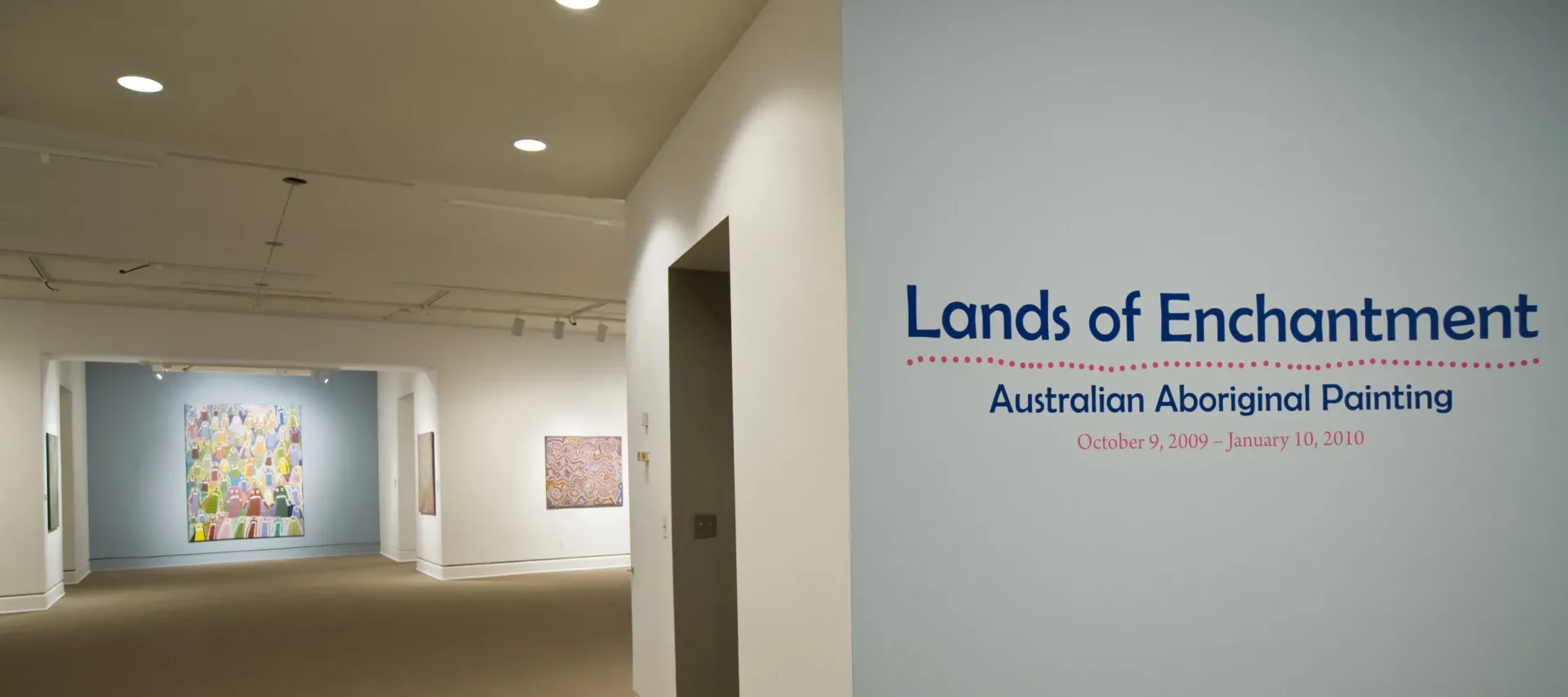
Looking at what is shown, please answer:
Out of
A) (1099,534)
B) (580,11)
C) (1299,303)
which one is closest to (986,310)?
(1099,534)

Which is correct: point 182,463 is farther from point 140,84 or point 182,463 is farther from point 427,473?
point 140,84

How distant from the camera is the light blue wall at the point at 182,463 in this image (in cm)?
1630

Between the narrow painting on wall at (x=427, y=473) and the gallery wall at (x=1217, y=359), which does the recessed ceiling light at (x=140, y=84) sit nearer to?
the gallery wall at (x=1217, y=359)

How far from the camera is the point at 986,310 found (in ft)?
8.59

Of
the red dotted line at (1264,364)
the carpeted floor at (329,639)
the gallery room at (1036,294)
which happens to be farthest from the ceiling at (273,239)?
the red dotted line at (1264,364)

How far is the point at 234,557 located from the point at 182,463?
1865mm

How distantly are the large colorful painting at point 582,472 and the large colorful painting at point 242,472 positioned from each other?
6390mm

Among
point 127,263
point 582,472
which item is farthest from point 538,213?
point 582,472

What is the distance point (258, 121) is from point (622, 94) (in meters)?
1.96

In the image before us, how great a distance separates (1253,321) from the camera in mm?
2586

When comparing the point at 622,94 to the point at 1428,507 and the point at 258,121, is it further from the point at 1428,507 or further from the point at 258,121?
the point at 1428,507

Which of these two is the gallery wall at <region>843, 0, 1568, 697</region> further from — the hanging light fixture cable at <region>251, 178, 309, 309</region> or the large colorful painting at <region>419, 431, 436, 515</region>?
the large colorful painting at <region>419, 431, 436, 515</region>

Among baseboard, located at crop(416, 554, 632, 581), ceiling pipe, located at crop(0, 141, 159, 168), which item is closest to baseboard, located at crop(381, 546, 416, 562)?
baseboard, located at crop(416, 554, 632, 581)

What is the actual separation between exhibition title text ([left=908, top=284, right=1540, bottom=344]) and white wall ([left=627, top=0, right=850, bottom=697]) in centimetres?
51
